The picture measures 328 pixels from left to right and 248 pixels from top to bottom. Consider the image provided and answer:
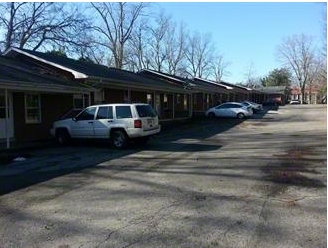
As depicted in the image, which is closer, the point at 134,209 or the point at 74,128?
the point at 134,209

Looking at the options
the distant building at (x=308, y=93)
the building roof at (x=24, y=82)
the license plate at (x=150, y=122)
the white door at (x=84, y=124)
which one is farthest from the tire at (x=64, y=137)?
the distant building at (x=308, y=93)

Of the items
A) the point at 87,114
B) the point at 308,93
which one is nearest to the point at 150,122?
the point at 87,114

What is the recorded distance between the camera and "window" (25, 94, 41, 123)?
20.6m

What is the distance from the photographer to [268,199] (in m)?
8.01

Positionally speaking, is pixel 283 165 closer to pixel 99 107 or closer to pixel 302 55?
pixel 99 107

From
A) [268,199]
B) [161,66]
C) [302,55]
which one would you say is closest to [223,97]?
[161,66]

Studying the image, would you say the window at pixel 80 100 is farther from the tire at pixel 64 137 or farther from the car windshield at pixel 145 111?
the car windshield at pixel 145 111

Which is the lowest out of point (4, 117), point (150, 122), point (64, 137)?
point (64, 137)

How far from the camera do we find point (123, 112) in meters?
17.1

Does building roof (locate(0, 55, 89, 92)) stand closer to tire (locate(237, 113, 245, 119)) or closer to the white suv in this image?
the white suv

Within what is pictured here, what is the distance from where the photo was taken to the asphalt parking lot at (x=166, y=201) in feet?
19.6

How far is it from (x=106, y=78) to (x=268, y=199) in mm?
16997

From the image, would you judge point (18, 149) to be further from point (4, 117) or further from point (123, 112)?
point (123, 112)

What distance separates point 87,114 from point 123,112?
5.90 ft
